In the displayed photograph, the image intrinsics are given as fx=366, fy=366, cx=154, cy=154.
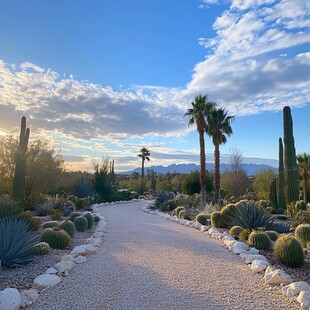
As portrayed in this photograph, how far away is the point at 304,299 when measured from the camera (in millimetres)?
5242

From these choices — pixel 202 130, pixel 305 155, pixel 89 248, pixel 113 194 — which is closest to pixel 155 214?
pixel 202 130

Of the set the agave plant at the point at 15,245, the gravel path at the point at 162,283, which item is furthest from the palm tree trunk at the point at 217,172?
the agave plant at the point at 15,245

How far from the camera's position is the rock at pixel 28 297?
16.7 ft

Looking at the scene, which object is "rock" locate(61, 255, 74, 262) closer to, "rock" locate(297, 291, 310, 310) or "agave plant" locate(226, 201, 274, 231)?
"rock" locate(297, 291, 310, 310)

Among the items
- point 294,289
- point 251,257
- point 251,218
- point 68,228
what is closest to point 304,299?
point 294,289

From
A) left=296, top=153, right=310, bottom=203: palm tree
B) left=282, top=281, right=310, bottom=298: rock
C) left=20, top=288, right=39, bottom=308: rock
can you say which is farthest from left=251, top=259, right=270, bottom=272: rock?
left=296, top=153, right=310, bottom=203: palm tree

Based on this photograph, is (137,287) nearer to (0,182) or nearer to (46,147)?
(0,182)

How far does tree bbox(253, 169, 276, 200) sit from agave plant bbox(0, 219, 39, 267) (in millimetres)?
25098

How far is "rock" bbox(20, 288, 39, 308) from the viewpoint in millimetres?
5094

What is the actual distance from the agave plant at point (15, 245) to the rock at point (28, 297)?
1801 millimetres

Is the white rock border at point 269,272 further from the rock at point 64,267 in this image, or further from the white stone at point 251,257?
the rock at point 64,267

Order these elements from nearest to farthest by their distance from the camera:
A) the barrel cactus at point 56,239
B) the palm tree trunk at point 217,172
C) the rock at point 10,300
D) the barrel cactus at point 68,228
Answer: the rock at point 10,300, the barrel cactus at point 56,239, the barrel cactus at point 68,228, the palm tree trunk at point 217,172

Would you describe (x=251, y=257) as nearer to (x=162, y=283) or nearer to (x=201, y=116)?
(x=162, y=283)

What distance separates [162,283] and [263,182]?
2766cm
